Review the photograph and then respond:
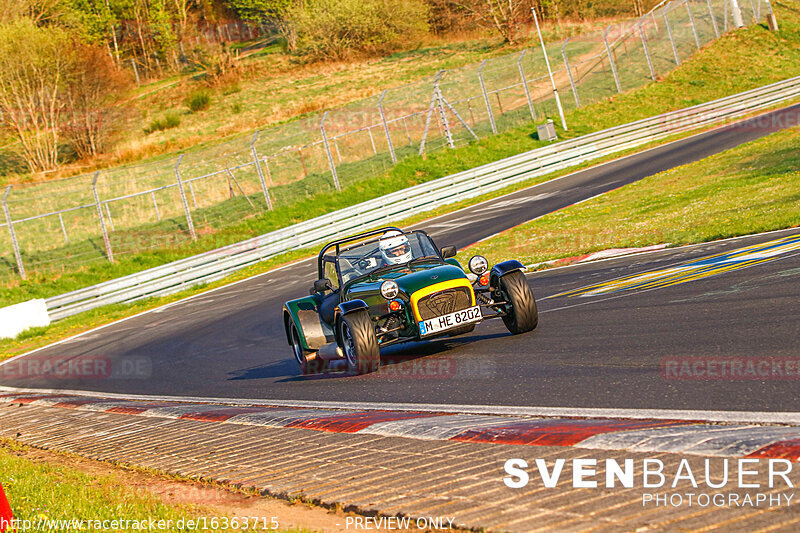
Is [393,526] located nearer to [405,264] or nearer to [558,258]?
[405,264]

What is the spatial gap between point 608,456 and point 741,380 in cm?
212

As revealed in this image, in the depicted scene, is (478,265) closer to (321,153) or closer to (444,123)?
(321,153)

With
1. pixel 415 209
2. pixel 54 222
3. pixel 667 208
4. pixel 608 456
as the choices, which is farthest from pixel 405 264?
pixel 54 222

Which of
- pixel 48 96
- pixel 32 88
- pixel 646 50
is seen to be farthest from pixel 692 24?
pixel 32 88

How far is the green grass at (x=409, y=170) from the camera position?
1233 inches

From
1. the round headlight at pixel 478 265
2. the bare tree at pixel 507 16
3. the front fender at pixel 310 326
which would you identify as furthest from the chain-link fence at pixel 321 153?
the round headlight at pixel 478 265

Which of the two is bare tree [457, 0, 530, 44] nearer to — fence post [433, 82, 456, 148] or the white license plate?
fence post [433, 82, 456, 148]

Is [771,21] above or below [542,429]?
above

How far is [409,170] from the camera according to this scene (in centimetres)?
3825

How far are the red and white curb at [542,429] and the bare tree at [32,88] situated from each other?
49369 millimetres

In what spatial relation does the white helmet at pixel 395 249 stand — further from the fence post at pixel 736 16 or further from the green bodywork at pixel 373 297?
the fence post at pixel 736 16

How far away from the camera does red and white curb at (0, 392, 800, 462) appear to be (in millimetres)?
4250

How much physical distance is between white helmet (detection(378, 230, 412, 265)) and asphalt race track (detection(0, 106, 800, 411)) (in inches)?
48.2

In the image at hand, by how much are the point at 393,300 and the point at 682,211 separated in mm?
10914
